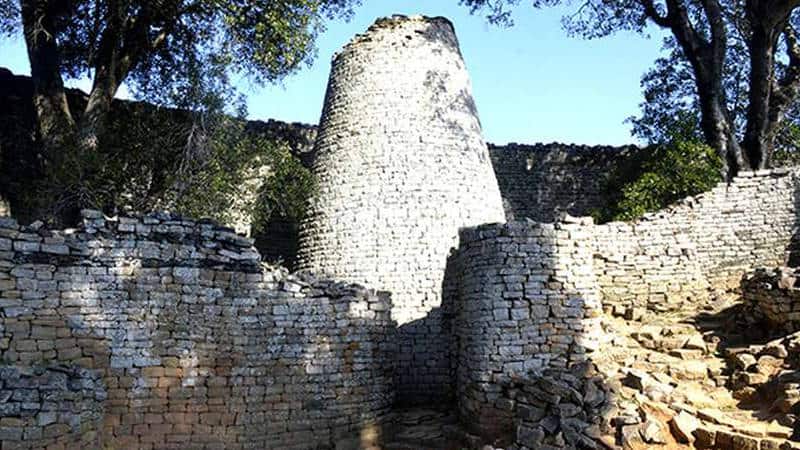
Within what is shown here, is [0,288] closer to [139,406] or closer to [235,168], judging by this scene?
[139,406]

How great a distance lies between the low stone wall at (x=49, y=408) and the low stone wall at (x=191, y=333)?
0.26 metres

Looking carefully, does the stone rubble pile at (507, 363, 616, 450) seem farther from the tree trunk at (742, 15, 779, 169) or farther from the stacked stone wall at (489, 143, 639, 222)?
the stacked stone wall at (489, 143, 639, 222)

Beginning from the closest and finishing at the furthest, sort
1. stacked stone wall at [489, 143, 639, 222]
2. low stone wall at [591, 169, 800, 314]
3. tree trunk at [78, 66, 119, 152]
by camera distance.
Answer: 1. low stone wall at [591, 169, 800, 314]
2. tree trunk at [78, 66, 119, 152]
3. stacked stone wall at [489, 143, 639, 222]

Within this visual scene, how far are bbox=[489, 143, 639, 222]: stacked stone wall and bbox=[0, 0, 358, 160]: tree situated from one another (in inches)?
253

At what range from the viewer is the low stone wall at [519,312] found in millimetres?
7965

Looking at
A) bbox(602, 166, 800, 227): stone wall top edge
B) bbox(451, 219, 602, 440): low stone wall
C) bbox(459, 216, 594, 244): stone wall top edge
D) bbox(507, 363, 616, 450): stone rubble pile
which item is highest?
bbox(602, 166, 800, 227): stone wall top edge

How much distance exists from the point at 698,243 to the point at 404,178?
4.87 m

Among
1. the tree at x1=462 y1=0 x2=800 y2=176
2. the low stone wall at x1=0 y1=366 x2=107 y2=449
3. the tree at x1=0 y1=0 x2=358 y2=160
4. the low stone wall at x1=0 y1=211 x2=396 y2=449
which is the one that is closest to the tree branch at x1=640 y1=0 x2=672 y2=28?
the tree at x1=462 y1=0 x2=800 y2=176

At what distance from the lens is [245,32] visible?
1190cm

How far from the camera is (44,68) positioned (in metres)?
11.0

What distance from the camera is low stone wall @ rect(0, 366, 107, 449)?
6445 mm

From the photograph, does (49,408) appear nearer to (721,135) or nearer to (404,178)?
(404,178)

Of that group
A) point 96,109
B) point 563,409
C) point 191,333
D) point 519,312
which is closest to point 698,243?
point 519,312

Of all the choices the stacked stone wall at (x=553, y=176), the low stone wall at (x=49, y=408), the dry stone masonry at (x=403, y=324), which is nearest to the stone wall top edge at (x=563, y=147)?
the stacked stone wall at (x=553, y=176)
